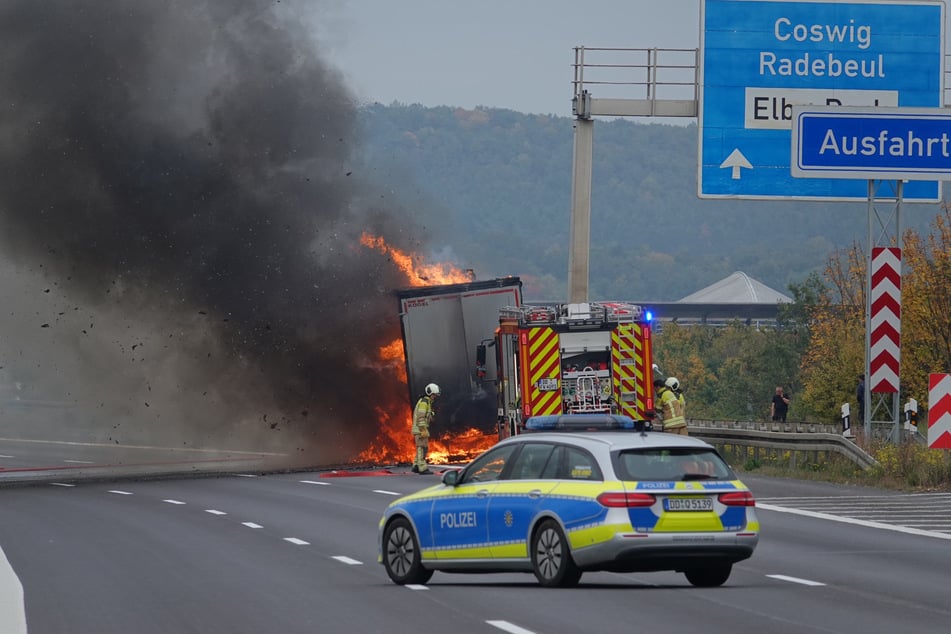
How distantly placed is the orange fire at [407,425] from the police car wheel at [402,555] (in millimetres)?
17194

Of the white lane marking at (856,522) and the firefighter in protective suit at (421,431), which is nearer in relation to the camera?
the white lane marking at (856,522)

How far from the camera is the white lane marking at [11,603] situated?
37.2 ft

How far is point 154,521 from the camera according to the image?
21.6 m

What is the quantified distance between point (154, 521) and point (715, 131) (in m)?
13.1

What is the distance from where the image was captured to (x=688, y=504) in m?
12.8

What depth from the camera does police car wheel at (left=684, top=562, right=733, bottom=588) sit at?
13.4m

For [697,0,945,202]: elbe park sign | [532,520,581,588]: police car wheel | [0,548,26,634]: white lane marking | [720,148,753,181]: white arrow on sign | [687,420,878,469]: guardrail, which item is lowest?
[0,548,26,634]: white lane marking

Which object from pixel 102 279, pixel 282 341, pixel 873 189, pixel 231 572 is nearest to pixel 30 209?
pixel 102 279

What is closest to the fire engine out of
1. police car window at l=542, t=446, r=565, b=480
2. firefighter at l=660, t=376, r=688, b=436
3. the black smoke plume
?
firefighter at l=660, t=376, r=688, b=436

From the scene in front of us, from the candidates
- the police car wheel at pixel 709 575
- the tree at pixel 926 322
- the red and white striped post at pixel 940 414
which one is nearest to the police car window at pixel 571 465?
the police car wheel at pixel 709 575

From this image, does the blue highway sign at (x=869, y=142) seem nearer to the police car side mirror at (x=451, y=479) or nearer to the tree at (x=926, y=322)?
the police car side mirror at (x=451, y=479)

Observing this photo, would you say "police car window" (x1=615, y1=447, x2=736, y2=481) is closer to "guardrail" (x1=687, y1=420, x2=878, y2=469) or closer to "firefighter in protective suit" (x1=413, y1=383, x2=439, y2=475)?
"guardrail" (x1=687, y1=420, x2=878, y2=469)

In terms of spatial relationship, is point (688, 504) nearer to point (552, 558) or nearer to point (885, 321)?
point (552, 558)

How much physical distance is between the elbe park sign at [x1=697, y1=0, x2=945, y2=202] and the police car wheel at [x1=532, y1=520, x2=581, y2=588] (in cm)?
1704
